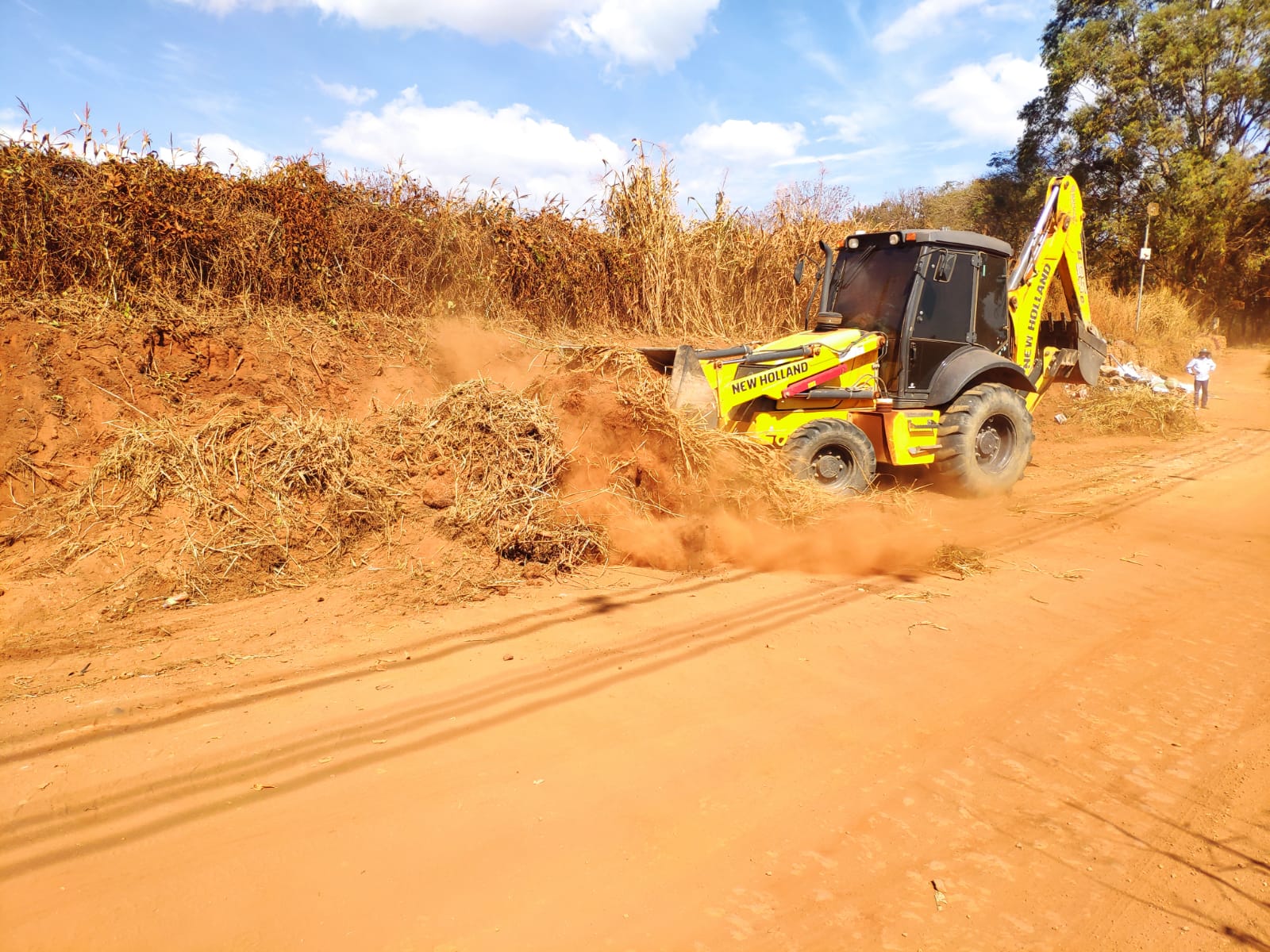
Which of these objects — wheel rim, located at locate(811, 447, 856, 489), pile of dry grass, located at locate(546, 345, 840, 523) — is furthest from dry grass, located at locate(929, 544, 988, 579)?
wheel rim, located at locate(811, 447, 856, 489)

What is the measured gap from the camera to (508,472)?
646 cm

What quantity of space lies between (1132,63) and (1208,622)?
24320mm

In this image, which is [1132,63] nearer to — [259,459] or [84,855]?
[259,459]

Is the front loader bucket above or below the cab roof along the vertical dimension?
below

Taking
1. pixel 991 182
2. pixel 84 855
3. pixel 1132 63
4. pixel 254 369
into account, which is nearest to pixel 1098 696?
pixel 84 855

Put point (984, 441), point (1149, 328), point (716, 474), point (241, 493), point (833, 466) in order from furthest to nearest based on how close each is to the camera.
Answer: point (1149, 328)
point (984, 441)
point (833, 466)
point (716, 474)
point (241, 493)

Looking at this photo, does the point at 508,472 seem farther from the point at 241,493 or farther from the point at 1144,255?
the point at 1144,255

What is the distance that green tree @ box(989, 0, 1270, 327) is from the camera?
22188mm

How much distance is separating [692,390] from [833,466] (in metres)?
1.66

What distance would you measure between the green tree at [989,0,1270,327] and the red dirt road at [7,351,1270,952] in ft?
74.2

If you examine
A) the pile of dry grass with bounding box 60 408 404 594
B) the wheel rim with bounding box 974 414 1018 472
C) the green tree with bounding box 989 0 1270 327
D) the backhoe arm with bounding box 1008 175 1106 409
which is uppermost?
the green tree with bounding box 989 0 1270 327

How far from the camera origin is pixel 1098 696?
4.08 metres

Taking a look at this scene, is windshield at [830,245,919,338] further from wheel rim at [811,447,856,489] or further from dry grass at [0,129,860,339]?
dry grass at [0,129,860,339]

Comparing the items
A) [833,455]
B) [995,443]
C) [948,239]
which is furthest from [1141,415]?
[833,455]
